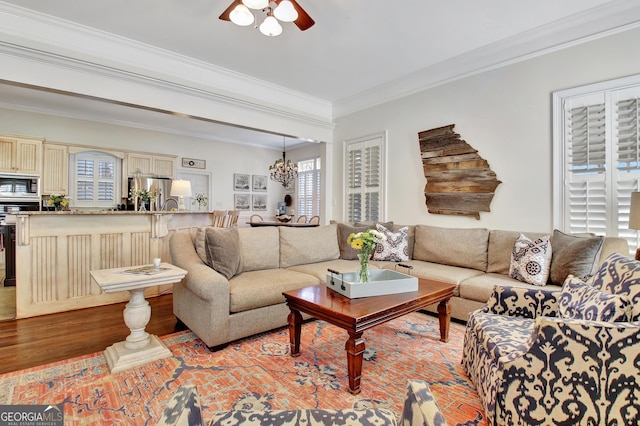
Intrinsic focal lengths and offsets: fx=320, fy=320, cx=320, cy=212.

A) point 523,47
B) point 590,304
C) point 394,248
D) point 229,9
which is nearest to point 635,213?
point 590,304

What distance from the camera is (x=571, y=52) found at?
3.14 metres

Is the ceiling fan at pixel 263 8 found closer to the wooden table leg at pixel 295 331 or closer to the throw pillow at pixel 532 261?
the wooden table leg at pixel 295 331

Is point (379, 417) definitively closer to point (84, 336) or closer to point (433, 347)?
point (433, 347)

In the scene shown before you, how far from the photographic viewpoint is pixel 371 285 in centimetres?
237

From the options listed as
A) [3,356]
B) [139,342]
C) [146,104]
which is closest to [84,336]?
[3,356]

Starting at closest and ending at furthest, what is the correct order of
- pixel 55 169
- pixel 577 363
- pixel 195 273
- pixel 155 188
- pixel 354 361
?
pixel 577 363, pixel 354 361, pixel 195 273, pixel 55 169, pixel 155 188

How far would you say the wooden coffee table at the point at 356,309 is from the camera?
1.95m

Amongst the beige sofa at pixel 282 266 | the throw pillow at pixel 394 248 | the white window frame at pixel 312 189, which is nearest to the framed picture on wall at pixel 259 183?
the white window frame at pixel 312 189

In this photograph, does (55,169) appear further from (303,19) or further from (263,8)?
(303,19)

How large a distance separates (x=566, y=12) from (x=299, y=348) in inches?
149

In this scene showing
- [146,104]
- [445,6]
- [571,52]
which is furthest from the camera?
[146,104]

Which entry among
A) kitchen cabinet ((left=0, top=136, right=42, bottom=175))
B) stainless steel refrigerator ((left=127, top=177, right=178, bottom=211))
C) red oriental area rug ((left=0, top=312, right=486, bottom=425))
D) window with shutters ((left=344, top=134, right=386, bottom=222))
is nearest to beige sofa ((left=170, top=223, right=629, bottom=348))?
red oriental area rug ((left=0, top=312, right=486, bottom=425))

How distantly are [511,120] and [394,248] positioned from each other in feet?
6.36

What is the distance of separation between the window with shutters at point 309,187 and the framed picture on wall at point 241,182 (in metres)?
1.46
